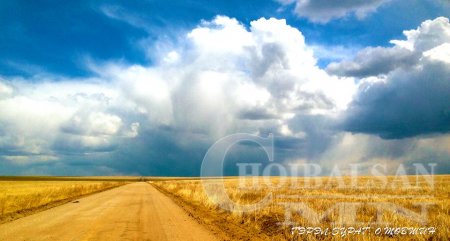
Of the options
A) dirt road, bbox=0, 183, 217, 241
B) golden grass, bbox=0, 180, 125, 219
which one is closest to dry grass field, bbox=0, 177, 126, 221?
golden grass, bbox=0, 180, 125, 219

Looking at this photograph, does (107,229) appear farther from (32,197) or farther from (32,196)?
(32,196)

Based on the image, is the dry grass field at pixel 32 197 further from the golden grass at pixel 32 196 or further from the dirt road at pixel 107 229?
the dirt road at pixel 107 229

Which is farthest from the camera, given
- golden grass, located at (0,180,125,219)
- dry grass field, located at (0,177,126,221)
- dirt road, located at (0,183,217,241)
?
golden grass, located at (0,180,125,219)

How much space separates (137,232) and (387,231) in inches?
324

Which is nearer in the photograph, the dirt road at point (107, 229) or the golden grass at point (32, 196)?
the dirt road at point (107, 229)

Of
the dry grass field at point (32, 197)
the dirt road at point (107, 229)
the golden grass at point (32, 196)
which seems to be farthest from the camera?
the golden grass at point (32, 196)

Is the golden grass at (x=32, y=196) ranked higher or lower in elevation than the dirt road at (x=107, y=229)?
lower

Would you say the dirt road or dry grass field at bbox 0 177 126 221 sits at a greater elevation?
the dirt road

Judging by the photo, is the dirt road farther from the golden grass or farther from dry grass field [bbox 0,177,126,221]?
the golden grass

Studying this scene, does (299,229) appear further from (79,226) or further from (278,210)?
(79,226)

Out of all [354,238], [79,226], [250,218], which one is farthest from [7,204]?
[354,238]

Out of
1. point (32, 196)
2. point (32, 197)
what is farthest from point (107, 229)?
point (32, 196)

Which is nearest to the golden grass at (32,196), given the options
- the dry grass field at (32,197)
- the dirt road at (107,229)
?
the dry grass field at (32,197)

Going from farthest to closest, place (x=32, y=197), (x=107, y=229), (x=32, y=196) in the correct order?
(x=32, y=196), (x=32, y=197), (x=107, y=229)
